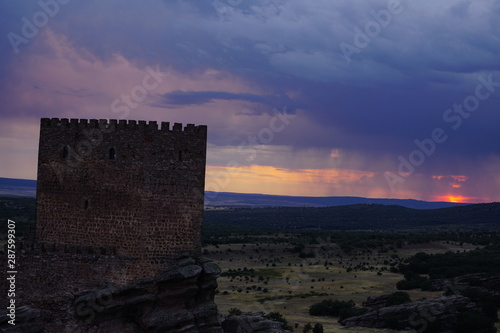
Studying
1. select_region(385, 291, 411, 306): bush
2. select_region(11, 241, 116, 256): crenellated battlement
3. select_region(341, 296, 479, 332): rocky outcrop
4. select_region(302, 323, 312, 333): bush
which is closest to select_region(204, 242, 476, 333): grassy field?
select_region(302, 323, 312, 333): bush

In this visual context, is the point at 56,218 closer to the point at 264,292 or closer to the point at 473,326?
the point at 473,326

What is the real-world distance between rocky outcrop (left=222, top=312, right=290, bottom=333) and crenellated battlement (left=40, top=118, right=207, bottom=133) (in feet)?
25.1

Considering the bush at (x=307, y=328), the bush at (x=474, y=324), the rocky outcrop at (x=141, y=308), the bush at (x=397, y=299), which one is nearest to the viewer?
the rocky outcrop at (x=141, y=308)

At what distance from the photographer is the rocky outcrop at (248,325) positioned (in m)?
23.0

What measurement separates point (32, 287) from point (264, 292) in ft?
95.9

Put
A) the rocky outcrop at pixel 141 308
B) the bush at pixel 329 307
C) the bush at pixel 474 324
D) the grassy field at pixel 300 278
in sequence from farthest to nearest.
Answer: the grassy field at pixel 300 278 < the bush at pixel 329 307 < the bush at pixel 474 324 < the rocky outcrop at pixel 141 308

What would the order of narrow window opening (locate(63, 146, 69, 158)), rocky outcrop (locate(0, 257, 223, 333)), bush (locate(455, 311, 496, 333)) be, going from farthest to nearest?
bush (locate(455, 311, 496, 333)), narrow window opening (locate(63, 146, 69, 158)), rocky outcrop (locate(0, 257, 223, 333))

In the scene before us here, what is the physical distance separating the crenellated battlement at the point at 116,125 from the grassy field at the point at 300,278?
657 inches

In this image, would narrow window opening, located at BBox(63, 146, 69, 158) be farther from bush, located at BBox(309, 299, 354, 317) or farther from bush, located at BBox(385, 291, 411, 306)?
bush, located at BBox(385, 291, 411, 306)

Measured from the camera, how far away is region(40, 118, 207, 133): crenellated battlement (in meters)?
21.5

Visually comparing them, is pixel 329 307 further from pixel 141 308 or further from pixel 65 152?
pixel 65 152

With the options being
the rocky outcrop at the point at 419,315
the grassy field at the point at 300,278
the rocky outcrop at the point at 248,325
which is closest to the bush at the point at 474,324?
the rocky outcrop at the point at 419,315

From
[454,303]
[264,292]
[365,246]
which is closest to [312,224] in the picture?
[365,246]

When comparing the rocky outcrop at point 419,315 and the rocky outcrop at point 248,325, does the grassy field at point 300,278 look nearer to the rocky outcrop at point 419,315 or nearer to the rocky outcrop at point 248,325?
the rocky outcrop at point 419,315
